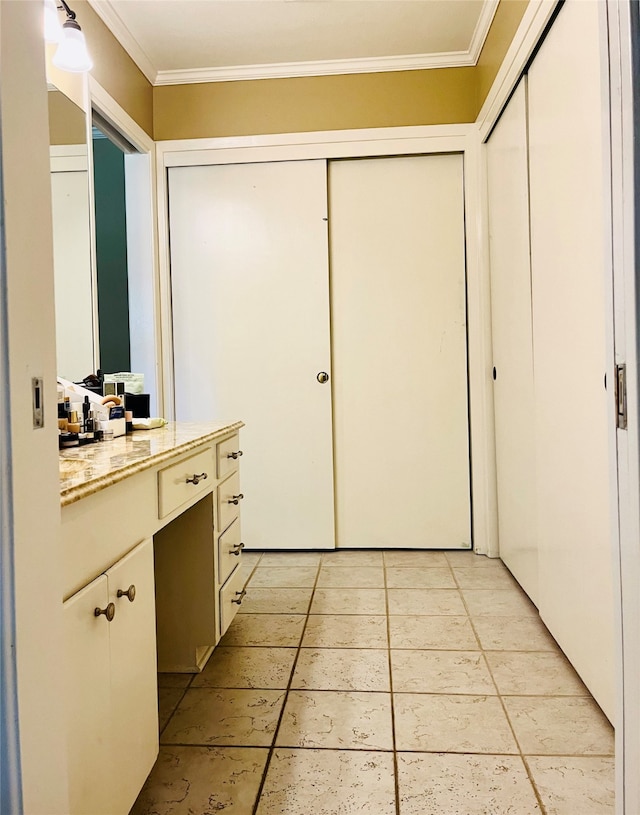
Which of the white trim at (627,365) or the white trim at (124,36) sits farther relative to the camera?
the white trim at (124,36)

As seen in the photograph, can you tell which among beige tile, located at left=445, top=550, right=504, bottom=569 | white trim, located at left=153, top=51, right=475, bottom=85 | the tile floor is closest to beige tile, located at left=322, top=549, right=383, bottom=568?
beige tile, located at left=445, top=550, right=504, bottom=569

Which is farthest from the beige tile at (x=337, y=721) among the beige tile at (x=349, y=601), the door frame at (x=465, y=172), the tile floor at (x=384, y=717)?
the door frame at (x=465, y=172)

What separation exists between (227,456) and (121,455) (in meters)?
0.74

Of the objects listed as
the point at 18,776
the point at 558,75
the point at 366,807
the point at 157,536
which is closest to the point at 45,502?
the point at 18,776

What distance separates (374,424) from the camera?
3188 mm

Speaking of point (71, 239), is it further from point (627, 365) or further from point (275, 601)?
point (627, 365)

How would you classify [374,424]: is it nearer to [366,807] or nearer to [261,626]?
[261,626]

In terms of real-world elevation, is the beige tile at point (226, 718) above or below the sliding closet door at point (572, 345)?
below

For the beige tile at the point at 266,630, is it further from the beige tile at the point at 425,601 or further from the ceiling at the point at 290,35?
the ceiling at the point at 290,35

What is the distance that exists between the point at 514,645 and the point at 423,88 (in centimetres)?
270

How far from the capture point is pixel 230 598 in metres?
2.00

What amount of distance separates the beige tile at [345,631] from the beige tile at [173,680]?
1.40 ft

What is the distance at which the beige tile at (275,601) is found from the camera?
7.84 feet

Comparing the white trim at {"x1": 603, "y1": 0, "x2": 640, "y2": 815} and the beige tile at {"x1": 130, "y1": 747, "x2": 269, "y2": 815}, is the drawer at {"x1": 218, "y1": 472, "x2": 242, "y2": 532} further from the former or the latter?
the white trim at {"x1": 603, "y1": 0, "x2": 640, "y2": 815}
